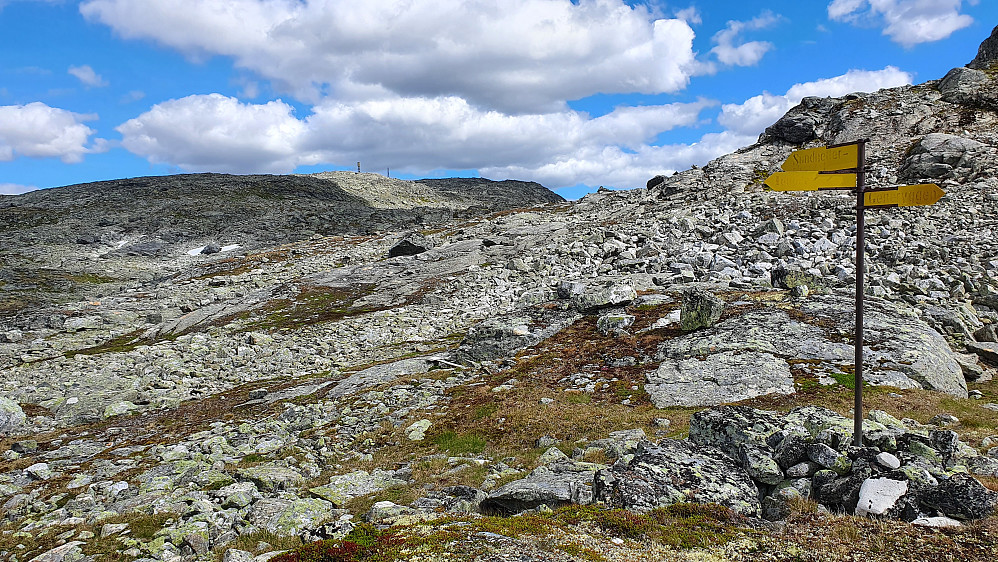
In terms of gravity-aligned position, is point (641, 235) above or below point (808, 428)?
above

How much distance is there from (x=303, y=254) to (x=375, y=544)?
53690 millimetres

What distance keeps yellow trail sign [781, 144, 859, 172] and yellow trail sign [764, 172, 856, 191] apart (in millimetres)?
210

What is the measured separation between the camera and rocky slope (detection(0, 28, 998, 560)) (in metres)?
9.12

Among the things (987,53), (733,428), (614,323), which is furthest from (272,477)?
(987,53)

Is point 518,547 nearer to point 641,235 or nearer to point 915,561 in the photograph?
point 915,561

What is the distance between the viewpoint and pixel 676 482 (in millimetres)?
9617

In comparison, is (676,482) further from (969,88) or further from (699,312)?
(969,88)

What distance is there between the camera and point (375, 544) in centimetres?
802

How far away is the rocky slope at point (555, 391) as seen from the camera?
9125mm

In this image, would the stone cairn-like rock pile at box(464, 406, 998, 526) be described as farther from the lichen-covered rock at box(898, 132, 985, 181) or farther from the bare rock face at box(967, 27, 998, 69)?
the bare rock face at box(967, 27, 998, 69)

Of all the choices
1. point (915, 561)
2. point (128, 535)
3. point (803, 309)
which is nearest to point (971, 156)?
point (803, 309)

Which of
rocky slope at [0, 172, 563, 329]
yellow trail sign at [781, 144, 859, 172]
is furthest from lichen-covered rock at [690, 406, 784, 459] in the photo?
rocky slope at [0, 172, 563, 329]

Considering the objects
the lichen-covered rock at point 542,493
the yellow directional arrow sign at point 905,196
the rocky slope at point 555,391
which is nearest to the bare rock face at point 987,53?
the rocky slope at point 555,391

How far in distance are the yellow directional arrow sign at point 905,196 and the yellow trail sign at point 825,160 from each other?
25.5 inches
